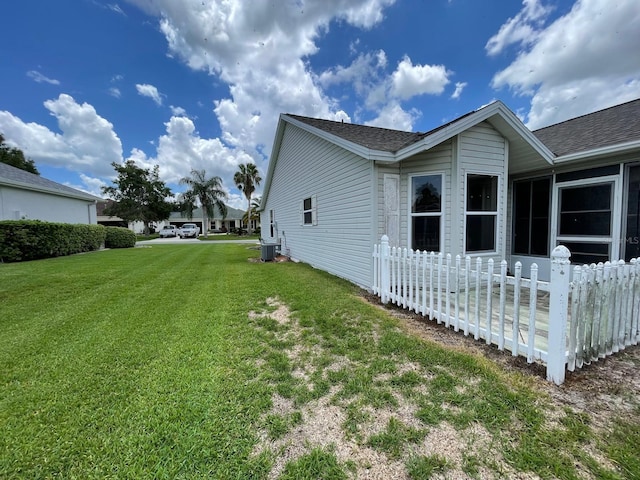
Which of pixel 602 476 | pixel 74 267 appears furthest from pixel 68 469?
pixel 74 267

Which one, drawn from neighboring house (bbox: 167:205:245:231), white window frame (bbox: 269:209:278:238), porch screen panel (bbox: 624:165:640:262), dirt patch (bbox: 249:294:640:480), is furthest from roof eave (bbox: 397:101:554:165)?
neighboring house (bbox: 167:205:245:231)

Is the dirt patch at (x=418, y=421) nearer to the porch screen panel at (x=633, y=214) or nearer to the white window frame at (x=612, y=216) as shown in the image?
the porch screen panel at (x=633, y=214)

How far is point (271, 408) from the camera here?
88.5 inches

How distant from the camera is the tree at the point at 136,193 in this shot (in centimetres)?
3344

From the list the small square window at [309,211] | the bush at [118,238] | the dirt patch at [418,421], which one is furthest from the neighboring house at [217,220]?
the dirt patch at [418,421]

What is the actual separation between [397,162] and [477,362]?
425 cm

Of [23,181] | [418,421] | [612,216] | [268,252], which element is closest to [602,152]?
[612,216]

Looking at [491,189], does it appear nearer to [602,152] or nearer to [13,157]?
[602,152]

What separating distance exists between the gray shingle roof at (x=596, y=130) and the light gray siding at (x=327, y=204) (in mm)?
4703

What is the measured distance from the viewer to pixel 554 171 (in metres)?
6.43

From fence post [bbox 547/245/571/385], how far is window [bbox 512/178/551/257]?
547 centimetres

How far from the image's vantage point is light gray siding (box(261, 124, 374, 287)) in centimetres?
618

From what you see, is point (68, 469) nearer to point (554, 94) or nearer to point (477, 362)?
point (477, 362)

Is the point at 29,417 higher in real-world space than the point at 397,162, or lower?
lower
